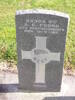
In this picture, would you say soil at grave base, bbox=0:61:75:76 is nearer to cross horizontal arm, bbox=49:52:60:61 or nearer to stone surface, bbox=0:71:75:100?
stone surface, bbox=0:71:75:100

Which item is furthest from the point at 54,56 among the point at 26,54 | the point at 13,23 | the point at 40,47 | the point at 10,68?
the point at 13,23

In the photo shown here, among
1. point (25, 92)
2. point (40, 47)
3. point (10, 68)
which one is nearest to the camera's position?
point (40, 47)

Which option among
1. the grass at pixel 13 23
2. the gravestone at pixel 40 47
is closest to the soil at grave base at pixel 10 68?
the grass at pixel 13 23

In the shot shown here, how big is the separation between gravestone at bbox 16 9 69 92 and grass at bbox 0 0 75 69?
3.24 ft

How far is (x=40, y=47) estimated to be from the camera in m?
4.36

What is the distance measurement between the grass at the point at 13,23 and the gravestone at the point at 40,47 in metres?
0.99

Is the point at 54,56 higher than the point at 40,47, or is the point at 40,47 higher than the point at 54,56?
the point at 40,47

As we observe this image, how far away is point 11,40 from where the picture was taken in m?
6.35

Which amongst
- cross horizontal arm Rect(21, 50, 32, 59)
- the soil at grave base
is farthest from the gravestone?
the soil at grave base

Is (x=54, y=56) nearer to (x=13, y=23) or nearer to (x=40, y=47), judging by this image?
(x=40, y=47)

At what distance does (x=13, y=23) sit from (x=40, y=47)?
2.75m

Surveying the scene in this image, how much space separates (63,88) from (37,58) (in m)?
0.88

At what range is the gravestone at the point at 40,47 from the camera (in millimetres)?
4035


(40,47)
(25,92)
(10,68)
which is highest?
(40,47)
